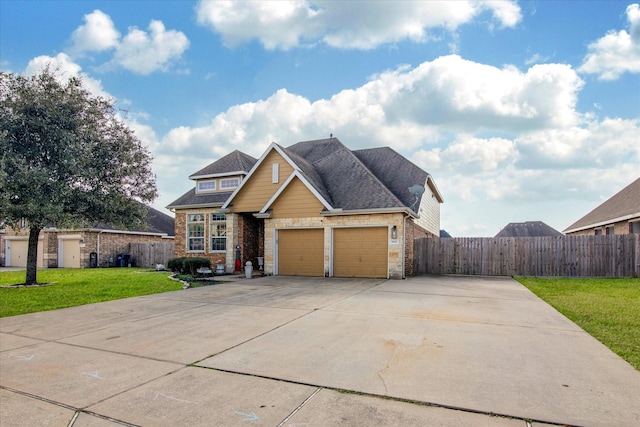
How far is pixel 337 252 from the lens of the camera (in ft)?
55.4

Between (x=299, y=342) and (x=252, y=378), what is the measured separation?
159 centimetres

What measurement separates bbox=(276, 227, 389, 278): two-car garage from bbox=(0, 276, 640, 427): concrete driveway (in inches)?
295

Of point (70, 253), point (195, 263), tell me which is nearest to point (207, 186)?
point (195, 263)

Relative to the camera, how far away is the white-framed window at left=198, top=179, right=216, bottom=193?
2241 centimetres

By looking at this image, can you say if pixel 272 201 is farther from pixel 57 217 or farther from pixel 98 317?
pixel 98 317

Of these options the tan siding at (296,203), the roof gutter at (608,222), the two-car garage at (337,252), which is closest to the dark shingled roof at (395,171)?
the two-car garage at (337,252)

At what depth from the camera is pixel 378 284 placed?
1382 centimetres

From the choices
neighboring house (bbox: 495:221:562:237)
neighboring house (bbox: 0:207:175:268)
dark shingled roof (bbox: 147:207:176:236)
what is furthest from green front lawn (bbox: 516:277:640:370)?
dark shingled roof (bbox: 147:207:176:236)

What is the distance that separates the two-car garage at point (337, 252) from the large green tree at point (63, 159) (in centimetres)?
687

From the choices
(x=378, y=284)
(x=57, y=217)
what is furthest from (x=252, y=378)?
(x=57, y=217)

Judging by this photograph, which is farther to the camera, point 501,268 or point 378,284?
point 501,268

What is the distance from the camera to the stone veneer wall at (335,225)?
51.6ft

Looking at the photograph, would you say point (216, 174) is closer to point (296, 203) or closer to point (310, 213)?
point (296, 203)

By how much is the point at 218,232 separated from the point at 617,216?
22.4 meters
